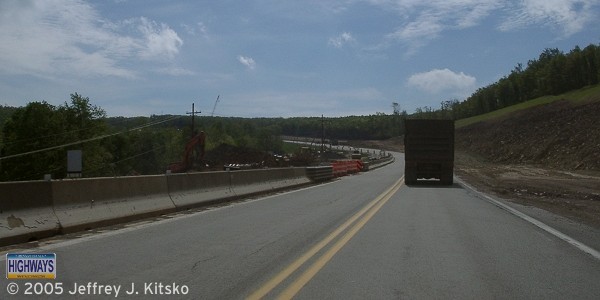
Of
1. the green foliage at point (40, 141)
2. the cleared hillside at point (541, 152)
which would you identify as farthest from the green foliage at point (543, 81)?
the green foliage at point (40, 141)

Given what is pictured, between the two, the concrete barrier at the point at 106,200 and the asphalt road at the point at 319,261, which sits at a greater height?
the concrete barrier at the point at 106,200

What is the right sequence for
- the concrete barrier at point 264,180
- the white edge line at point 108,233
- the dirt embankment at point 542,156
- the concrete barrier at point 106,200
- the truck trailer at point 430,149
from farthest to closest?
the truck trailer at point 430,149 → the dirt embankment at point 542,156 → the concrete barrier at point 264,180 → the concrete barrier at point 106,200 → the white edge line at point 108,233

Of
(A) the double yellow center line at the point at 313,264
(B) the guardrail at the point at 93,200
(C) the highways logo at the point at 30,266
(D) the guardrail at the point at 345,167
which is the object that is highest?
(B) the guardrail at the point at 93,200

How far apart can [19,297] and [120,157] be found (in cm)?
10290

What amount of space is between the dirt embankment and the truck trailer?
87.9 inches

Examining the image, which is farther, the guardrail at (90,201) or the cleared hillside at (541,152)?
the cleared hillside at (541,152)

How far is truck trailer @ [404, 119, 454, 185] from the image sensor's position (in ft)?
116

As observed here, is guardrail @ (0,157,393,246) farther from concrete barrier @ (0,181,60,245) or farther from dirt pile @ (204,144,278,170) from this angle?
dirt pile @ (204,144,278,170)

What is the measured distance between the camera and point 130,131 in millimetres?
107188

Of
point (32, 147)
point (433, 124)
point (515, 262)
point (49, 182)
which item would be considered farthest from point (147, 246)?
point (32, 147)

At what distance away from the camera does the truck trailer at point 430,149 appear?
116 ft

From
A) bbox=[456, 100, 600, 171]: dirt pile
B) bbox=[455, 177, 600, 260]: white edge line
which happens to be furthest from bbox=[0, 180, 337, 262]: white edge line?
bbox=[456, 100, 600, 171]: dirt pile

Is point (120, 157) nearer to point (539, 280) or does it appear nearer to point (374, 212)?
point (374, 212)

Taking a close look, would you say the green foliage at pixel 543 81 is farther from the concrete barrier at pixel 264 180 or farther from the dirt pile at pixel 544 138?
the concrete barrier at pixel 264 180
